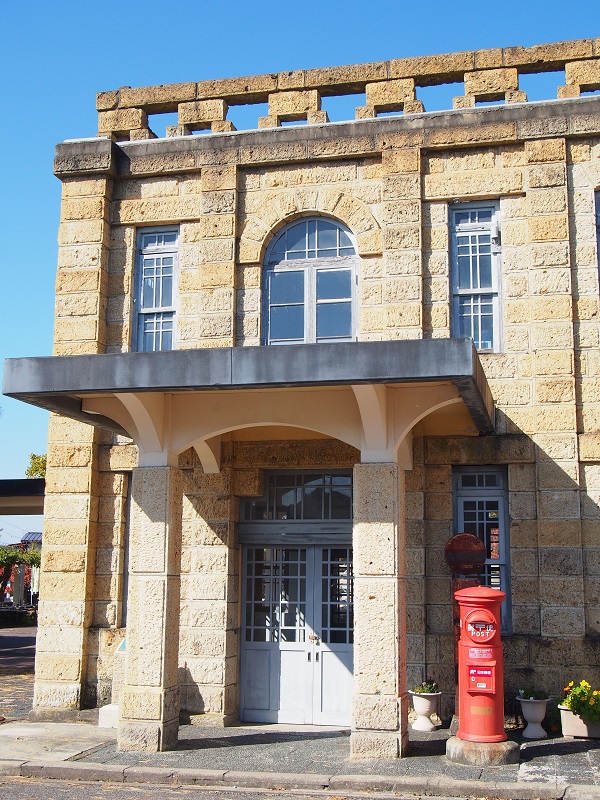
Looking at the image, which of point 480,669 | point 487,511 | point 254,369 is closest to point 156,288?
point 254,369

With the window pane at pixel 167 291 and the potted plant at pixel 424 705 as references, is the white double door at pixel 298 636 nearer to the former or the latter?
the potted plant at pixel 424 705

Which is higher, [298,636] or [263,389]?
[263,389]

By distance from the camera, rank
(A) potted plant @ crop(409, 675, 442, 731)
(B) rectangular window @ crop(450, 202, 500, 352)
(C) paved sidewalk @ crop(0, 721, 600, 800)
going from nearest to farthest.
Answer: (C) paved sidewalk @ crop(0, 721, 600, 800) < (A) potted plant @ crop(409, 675, 442, 731) < (B) rectangular window @ crop(450, 202, 500, 352)

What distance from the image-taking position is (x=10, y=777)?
9094mm

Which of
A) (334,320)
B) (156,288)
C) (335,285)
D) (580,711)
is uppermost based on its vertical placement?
(156,288)

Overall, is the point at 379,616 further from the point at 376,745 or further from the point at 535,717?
the point at 535,717

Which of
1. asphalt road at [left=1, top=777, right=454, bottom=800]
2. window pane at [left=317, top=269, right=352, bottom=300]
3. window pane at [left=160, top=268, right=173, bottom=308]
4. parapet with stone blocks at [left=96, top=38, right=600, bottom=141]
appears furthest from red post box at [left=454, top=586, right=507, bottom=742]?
parapet with stone blocks at [left=96, top=38, right=600, bottom=141]

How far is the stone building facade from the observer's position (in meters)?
10.7

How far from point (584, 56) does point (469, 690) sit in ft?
27.3

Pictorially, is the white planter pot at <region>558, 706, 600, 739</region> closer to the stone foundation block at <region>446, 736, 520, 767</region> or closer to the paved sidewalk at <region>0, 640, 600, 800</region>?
the paved sidewalk at <region>0, 640, 600, 800</region>

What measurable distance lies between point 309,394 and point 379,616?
2479 millimetres

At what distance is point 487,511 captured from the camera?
1156 centimetres

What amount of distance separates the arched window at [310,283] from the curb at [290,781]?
5608mm

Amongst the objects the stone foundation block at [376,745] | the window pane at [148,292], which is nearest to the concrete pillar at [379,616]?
the stone foundation block at [376,745]
